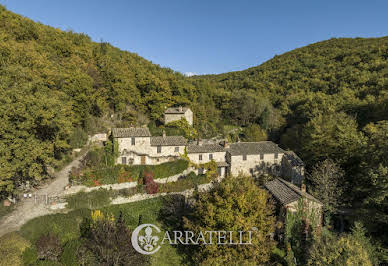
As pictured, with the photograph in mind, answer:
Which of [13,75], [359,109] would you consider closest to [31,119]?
[13,75]

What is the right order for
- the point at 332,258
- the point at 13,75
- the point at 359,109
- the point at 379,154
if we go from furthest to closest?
the point at 359,109, the point at 13,75, the point at 379,154, the point at 332,258

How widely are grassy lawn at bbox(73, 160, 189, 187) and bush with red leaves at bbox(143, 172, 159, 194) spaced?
79cm

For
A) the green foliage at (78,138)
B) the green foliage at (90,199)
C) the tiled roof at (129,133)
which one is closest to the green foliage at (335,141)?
the tiled roof at (129,133)

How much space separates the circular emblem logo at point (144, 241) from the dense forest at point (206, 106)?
11.4m

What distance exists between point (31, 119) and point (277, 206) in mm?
25141

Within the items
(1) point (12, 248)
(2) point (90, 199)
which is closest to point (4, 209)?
(2) point (90, 199)

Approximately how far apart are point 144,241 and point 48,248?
7115 millimetres

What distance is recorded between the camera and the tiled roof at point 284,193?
1775cm

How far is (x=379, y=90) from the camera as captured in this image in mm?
37531

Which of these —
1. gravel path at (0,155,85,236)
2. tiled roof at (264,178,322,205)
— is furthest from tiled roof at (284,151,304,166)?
gravel path at (0,155,85,236)

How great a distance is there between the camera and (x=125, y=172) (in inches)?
922

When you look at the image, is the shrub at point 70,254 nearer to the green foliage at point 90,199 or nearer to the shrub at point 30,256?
the shrub at point 30,256

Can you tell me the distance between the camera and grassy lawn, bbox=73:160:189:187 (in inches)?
842

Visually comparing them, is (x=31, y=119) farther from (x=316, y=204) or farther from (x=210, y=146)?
(x=316, y=204)
